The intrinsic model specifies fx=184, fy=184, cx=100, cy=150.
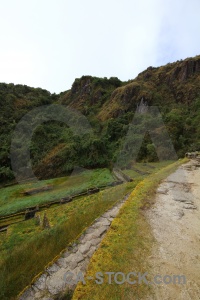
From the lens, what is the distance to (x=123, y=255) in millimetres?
3137

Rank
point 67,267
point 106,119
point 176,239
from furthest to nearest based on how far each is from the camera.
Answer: point 106,119 → point 176,239 → point 67,267

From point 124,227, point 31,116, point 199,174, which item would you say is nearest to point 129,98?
point 31,116

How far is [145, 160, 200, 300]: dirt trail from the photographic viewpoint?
257 cm

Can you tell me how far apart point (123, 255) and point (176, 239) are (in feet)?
4.24

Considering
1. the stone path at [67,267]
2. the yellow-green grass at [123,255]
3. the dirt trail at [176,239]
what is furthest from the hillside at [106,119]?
the stone path at [67,267]

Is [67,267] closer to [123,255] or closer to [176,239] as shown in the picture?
[123,255]

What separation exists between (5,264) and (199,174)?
330 inches

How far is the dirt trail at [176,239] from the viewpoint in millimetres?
2568

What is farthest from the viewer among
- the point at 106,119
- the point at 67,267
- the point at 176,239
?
the point at 106,119

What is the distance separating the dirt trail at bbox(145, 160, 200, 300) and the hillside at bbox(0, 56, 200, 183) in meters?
16.0

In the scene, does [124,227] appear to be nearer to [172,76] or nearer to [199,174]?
[199,174]

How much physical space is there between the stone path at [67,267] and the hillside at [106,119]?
1834 cm

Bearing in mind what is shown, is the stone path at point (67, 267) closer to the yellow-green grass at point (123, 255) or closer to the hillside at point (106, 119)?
the yellow-green grass at point (123, 255)

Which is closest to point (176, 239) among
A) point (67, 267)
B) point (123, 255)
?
point (123, 255)
